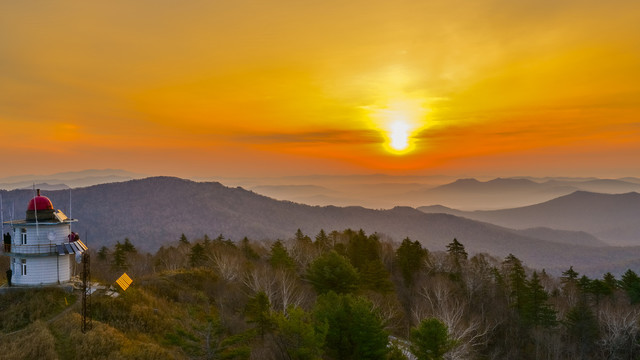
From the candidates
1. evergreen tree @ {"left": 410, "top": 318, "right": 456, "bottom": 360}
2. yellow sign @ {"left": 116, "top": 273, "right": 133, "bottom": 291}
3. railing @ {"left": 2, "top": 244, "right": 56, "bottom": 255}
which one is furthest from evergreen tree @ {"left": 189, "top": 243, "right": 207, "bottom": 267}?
evergreen tree @ {"left": 410, "top": 318, "right": 456, "bottom": 360}

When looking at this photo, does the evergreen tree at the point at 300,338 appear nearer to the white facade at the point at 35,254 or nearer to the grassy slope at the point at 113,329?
the grassy slope at the point at 113,329

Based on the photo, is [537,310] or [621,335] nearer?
[621,335]

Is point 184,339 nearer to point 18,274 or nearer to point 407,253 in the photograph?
point 18,274

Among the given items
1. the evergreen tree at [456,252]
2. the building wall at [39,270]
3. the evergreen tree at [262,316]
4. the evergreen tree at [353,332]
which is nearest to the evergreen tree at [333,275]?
the evergreen tree at [262,316]

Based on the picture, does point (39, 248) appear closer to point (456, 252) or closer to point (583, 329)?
point (583, 329)

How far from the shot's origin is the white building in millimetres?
32219

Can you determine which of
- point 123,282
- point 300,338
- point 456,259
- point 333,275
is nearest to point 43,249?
point 123,282

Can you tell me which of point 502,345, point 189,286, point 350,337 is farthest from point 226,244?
point 350,337

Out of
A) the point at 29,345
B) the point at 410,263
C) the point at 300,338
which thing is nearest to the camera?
the point at 300,338

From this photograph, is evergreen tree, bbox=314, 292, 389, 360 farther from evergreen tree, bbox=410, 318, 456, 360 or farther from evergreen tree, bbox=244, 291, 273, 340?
evergreen tree, bbox=244, 291, 273, 340

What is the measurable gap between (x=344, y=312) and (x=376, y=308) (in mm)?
5312

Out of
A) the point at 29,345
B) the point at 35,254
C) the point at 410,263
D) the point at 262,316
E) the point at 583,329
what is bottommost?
the point at 583,329

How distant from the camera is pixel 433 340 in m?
23.9

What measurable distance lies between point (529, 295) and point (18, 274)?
57.4 meters
